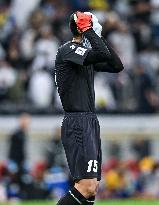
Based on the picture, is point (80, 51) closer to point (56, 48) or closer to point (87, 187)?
point (87, 187)

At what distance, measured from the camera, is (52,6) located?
22.1 m

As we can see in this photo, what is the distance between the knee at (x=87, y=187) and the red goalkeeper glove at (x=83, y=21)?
1.51 meters

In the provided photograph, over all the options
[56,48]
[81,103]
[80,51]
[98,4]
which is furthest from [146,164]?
[80,51]

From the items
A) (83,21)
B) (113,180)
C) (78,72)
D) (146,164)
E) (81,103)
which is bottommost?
(113,180)

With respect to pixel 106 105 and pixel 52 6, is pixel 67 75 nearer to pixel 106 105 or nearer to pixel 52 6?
pixel 106 105

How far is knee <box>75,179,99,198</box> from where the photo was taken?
32.4ft

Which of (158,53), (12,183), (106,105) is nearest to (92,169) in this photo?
(12,183)

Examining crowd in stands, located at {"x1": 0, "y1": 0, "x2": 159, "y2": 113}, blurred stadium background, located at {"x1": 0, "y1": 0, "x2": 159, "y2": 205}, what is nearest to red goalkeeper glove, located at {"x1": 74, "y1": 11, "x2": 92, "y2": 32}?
blurred stadium background, located at {"x1": 0, "y1": 0, "x2": 159, "y2": 205}

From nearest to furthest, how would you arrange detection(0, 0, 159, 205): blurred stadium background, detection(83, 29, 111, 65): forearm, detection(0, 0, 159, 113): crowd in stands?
1. detection(83, 29, 111, 65): forearm
2. detection(0, 0, 159, 205): blurred stadium background
3. detection(0, 0, 159, 113): crowd in stands

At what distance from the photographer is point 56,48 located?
20234 mm

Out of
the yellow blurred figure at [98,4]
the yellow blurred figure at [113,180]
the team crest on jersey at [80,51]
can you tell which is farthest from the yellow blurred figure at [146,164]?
the team crest on jersey at [80,51]

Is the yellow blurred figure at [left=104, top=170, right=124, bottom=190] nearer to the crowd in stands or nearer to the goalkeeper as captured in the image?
the crowd in stands

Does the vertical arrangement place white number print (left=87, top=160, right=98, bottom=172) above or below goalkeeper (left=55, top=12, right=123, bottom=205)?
below

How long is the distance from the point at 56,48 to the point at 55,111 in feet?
4.63
